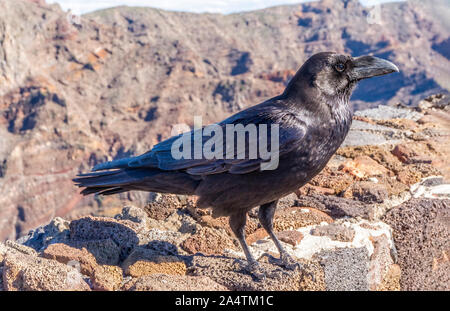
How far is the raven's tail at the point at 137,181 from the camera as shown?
2.87 m

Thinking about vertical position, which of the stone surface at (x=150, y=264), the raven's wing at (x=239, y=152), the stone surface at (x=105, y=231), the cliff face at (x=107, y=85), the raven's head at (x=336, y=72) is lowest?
the stone surface at (x=150, y=264)

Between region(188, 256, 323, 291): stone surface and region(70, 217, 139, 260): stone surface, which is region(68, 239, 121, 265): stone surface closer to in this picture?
region(70, 217, 139, 260): stone surface

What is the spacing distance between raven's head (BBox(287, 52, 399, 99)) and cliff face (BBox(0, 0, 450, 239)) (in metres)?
56.7

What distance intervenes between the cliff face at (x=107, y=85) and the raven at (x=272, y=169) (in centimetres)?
5637

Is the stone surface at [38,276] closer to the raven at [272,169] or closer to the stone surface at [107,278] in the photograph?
the stone surface at [107,278]

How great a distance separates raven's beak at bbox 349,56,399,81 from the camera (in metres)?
2.84

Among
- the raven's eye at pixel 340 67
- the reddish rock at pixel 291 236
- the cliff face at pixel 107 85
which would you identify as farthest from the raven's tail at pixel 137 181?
the cliff face at pixel 107 85

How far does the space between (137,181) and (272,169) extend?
3.01 feet

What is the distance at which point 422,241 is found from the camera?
10.1 feet

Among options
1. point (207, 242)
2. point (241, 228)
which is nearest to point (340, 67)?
point (241, 228)

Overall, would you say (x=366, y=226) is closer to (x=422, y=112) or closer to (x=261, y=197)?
(x=261, y=197)

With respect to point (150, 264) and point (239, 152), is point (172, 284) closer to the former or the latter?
point (150, 264)

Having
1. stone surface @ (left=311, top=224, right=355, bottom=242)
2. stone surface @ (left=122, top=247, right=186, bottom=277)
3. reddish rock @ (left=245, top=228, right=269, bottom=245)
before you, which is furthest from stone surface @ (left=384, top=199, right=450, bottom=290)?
stone surface @ (left=122, top=247, right=186, bottom=277)

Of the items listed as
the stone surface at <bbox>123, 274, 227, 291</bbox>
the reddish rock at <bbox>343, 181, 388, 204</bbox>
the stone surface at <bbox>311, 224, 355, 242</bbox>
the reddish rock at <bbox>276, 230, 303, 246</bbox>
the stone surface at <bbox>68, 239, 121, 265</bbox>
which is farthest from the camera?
the reddish rock at <bbox>343, 181, 388, 204</bbox>
